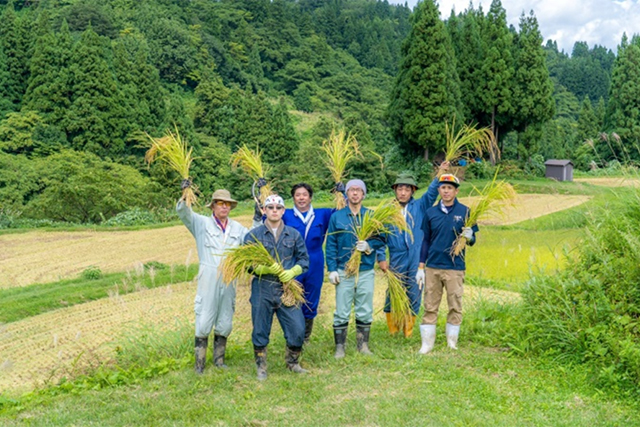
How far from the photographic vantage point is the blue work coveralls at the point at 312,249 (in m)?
6.54

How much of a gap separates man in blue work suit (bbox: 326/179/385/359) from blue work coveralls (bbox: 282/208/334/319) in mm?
112

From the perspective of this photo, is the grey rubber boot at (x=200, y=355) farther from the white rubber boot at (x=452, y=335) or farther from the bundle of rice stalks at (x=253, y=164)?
the white rubber boot at (x=452, y=335)

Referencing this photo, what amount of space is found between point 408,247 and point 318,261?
1.06 m

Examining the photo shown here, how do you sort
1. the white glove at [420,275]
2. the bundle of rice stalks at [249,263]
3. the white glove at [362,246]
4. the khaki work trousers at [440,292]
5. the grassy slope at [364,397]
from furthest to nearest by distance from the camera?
the white glove at [420,275] < the khaki work trousers at [440,292] < the white glove at [362,246] < the bundle of rice stalks at [249,263] < the grassy slope at [364,397]

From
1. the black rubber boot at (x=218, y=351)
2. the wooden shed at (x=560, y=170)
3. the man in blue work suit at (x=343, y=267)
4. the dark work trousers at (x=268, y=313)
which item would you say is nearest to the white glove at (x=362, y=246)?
the man in blue work suit at (x=343, y=267)

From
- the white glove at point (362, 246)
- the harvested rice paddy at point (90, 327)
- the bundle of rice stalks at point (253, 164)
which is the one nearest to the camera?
the white glove at point (362, 246)

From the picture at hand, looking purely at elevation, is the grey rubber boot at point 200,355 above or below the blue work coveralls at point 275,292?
below

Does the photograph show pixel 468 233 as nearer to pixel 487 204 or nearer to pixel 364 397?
pixel 487 204

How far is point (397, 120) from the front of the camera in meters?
28.9

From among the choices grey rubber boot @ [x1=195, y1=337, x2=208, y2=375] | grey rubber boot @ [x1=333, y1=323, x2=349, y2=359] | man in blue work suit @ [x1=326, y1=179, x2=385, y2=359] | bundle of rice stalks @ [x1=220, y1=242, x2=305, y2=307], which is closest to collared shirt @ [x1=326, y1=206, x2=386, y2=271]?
man in blue work suit @ [x1=326, y1=179, x2=385, y2=359]

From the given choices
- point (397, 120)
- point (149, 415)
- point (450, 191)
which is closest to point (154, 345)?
point (149, 415)

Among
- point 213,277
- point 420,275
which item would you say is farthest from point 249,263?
point 420,275

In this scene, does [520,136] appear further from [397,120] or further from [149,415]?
[149,415]

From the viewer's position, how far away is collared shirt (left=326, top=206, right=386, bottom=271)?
6473 millimetres
